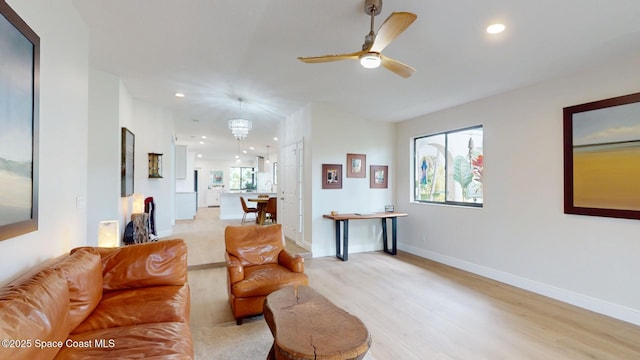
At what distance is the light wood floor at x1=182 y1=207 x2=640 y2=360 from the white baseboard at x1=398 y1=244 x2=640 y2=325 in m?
0.10

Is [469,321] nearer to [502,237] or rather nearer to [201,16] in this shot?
[502,237]

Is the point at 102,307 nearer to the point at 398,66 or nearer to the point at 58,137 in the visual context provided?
the point at 58,137

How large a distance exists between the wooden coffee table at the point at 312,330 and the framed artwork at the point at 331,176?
3.24 meters

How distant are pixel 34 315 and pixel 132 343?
46 cm

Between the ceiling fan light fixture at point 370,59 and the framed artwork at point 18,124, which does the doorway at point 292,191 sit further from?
the framed artwork at point 18,124

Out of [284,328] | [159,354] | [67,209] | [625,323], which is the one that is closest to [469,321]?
[625,323]

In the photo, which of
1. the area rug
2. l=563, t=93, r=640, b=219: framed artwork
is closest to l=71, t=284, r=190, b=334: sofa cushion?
the area rug

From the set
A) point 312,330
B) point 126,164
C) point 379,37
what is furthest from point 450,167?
point 126,164

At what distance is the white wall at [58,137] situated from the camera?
1.83 meters

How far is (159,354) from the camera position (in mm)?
1465

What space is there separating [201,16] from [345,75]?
1.89 metres

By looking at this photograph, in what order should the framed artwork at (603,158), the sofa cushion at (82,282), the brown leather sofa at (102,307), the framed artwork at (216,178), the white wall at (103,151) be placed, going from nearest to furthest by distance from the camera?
the brown leather sofa at (102,307)
the sofa cushion at (82,282)
the framed artwork at (603,158)
the white wall at (103,151)
the framed artwork at (216,178)

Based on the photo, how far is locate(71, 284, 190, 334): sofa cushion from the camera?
1832 mm

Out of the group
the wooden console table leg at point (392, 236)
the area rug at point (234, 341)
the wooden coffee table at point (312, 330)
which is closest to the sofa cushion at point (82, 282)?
the area rug at point (234, 341)
